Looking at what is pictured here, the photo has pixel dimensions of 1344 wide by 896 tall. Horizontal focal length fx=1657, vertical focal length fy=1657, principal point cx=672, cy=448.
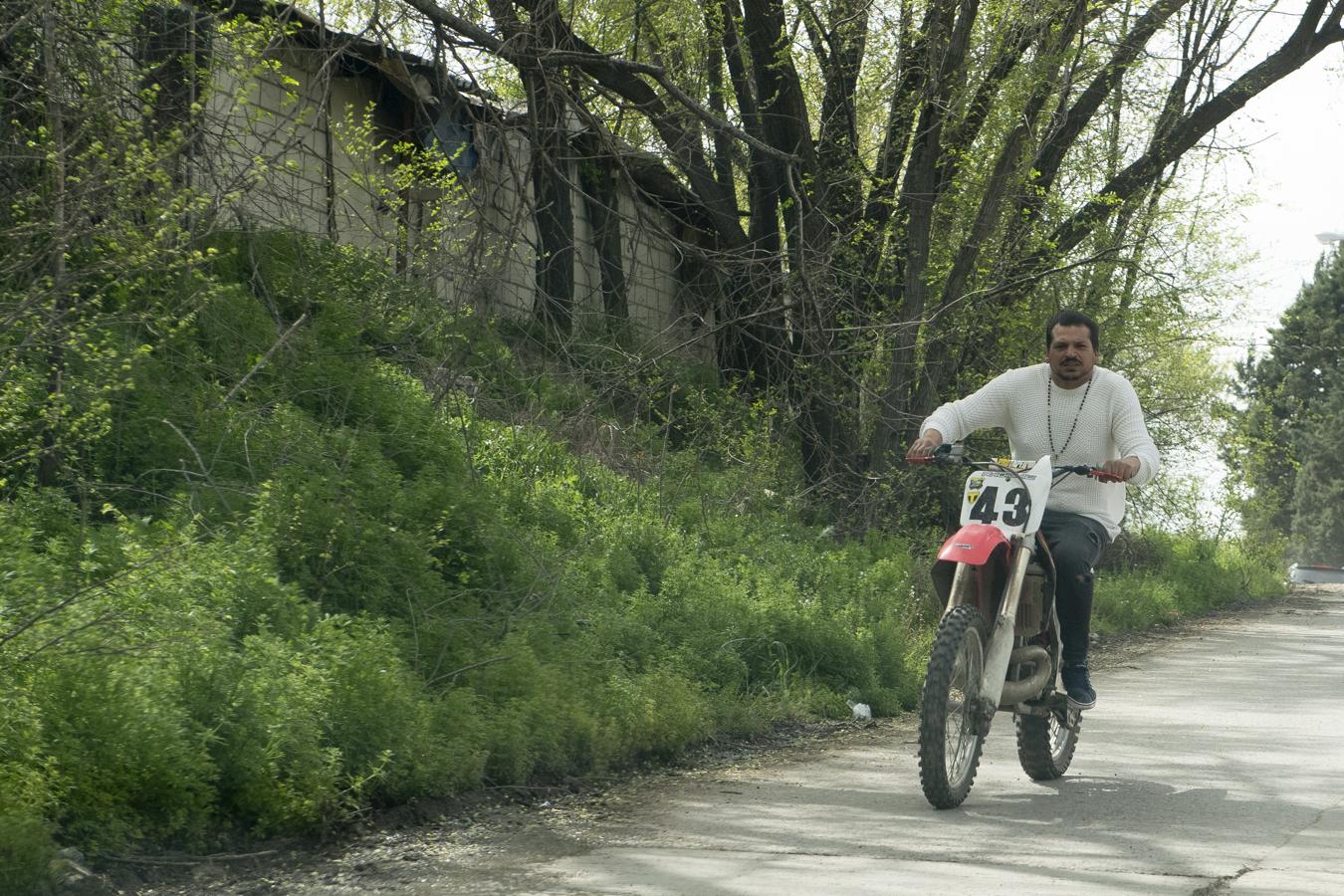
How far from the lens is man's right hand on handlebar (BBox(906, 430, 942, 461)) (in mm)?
7406

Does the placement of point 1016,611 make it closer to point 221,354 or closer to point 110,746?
point 110,746

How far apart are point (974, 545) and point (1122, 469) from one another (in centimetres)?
78

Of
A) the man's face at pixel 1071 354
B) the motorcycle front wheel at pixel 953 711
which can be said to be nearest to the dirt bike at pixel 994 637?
the motorcycle front wheel at pixel 953 711

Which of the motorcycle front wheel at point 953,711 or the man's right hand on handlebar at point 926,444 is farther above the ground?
the man's right hand on handlebar at point 926,444

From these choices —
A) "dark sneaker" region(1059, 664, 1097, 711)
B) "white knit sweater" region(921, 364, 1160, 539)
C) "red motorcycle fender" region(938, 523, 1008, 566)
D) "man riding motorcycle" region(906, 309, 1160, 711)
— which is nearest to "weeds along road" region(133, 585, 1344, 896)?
"dark sneaker" region(1059, 664, 1097, 711)

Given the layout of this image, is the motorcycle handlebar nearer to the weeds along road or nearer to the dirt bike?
the dirt bike

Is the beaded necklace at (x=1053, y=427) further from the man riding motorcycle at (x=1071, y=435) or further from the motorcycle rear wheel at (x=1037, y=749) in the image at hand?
the motorcycle rear wheel at (x=1037, y=749)

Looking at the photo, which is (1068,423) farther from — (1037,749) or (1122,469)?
(1037,749)

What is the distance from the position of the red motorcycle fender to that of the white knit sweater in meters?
0.66

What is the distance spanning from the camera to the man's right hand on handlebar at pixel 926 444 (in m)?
7.41

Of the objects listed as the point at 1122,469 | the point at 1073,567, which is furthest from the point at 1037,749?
the point at 1122,469

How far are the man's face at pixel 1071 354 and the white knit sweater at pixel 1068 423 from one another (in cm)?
6

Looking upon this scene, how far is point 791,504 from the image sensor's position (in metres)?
15.2

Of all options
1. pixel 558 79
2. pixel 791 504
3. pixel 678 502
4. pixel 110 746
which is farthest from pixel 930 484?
pixel 110 746
